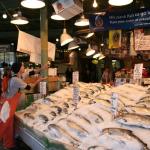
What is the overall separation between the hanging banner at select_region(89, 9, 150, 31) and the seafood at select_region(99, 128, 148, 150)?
16.8 feet

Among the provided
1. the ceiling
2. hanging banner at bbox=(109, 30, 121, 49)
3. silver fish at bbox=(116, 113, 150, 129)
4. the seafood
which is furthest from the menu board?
the seafood

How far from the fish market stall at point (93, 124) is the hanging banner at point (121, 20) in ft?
11.0

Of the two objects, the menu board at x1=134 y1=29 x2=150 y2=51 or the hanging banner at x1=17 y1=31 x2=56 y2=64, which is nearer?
the hanging banner at x1=17 y1=31 x2=56 y2=64

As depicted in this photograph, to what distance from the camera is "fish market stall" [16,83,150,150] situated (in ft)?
8.23

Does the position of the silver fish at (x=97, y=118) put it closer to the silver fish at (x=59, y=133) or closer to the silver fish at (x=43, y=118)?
the silver fish at (x=59, y=133)

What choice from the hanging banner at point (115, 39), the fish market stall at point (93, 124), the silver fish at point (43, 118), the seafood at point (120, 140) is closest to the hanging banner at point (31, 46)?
the hanging banner at point (115, 39)

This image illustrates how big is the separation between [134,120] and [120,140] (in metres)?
0.36

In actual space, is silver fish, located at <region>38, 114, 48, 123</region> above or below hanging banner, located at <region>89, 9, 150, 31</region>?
below

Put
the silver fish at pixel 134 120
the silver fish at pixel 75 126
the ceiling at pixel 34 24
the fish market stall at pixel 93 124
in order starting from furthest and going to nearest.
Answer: the ceiling at pixel 34 24 < the silver fish at pixel 75 126 < the silver fish at pixel 134 120 < the fish market stall at pixel 93 124

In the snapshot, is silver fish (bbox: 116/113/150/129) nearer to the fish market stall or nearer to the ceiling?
the fish market stall

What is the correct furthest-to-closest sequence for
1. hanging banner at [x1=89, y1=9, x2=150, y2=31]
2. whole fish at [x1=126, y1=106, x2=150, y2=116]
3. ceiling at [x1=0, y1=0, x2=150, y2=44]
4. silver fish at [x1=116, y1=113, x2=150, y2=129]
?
ceiling at [x1=0, y1=0, x2=150, y2=44] < hanging banner at [x1=89, y1=9, x2=150, y2=31] < whole fish at [x1=126, y1=106, x2=150, y2=116] < silver fish at [x1=116, y1=113, x2=150, y2=129]

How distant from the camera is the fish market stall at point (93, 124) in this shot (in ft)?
8.23

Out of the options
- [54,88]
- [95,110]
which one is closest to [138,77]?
[95,110]

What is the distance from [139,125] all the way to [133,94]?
1360mm
